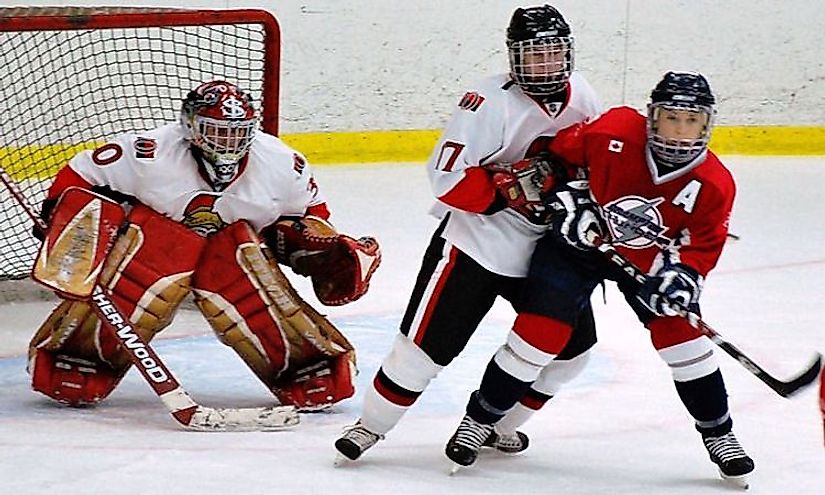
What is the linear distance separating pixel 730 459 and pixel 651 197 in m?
0.45

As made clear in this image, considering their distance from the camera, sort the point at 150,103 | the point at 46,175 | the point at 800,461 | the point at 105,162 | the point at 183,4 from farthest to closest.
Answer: the point at 183,4 < the point at 150,103 < the point at 46,175 < the point at 105,162 < the point at 800,461

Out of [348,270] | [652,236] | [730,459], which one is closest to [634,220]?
[652,236]

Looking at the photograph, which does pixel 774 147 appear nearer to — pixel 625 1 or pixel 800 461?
pixel 625 1

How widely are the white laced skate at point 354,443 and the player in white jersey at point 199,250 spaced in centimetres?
38

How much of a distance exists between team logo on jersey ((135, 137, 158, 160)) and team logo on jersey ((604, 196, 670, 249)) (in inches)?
37.8

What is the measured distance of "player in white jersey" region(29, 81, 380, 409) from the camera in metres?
2.98

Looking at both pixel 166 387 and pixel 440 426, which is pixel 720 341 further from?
pixel 166 387

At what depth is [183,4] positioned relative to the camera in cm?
564

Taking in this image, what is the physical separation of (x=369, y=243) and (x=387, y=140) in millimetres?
2836

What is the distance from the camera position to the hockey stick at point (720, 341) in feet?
8.24

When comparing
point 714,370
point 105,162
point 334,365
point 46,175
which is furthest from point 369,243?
point 46,175

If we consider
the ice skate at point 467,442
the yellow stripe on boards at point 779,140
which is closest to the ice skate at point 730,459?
the ice skate at point 467,442

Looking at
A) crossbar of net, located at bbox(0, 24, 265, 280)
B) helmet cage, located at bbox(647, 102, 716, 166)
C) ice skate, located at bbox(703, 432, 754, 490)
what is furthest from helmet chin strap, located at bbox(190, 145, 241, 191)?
crossbar of net, located at bbox(0, 24, 265, 280)

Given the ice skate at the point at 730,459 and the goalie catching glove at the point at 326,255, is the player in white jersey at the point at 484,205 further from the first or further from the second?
the goalie catching glove at the point at 326,255
